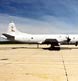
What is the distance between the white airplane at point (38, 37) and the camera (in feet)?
128

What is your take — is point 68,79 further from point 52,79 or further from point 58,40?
point 58,40

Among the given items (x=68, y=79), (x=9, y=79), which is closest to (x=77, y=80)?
(x=68, y=79)

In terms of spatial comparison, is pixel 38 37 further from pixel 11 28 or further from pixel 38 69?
pixel 38 69

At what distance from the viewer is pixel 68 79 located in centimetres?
1024

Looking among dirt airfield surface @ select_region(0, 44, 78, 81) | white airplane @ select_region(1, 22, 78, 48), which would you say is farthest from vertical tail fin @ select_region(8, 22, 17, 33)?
dirt airfield surface @ select_region(0, 44, 78, 81)

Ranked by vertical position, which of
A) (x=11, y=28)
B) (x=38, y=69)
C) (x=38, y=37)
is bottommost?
(x=38, y=69)

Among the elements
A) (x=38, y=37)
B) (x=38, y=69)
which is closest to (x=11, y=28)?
(x=38, y=37)

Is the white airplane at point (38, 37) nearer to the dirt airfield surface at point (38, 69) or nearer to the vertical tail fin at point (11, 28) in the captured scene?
the vertical tail fin at point (11, 28)

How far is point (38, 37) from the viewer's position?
40.4m

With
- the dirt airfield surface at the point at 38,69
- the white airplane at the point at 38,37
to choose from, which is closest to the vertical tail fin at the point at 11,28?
the white airplane at the point at 38,37

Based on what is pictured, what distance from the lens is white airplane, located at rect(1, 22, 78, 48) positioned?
3899 centimetres

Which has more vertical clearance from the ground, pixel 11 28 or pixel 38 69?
pixel 11 28

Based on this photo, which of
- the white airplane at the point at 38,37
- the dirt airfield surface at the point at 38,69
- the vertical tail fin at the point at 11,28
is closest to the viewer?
the dirt airfield surface at the point at 38,69

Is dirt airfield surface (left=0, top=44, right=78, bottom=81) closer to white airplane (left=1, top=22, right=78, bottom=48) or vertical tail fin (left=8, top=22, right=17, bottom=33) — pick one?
white airplane (left=1, top=22, right=78, bottom=48)
